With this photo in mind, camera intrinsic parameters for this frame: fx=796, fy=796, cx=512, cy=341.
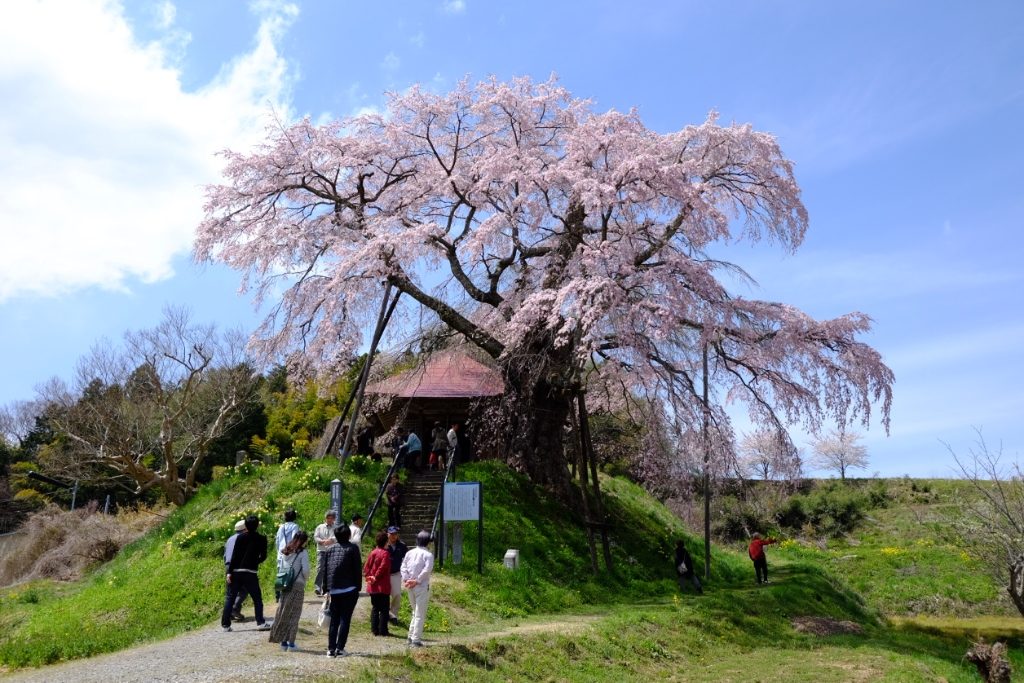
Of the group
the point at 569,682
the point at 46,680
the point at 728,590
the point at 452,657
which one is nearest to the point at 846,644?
the point at 728,590

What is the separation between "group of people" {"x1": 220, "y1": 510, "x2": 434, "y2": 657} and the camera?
8664mm

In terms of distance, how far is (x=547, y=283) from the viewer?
18875mm

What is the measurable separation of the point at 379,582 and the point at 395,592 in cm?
123

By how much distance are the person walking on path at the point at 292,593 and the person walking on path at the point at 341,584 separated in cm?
52

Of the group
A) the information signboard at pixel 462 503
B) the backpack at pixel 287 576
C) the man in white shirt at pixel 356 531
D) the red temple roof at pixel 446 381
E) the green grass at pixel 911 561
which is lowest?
the green grass at pixel 911 561

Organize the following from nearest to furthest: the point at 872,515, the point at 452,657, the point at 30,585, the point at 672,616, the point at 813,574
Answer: the point at 452,657, the point at 672,616, the point at 30,585, the point at 813,574, the point at 872,515

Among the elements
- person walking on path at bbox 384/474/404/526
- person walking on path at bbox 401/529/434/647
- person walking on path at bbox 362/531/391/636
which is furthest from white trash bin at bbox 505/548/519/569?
person walking on path at bbox 401/529/434/647

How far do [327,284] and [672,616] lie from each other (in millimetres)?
10896

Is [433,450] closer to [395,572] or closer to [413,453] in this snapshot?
[413,453]

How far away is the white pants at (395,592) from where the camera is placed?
1103cm

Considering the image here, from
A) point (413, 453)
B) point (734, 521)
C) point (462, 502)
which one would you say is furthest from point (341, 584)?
point (734, 521)

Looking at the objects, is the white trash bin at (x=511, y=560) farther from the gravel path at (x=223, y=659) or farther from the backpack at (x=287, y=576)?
the backpack at (x=287, y=576)

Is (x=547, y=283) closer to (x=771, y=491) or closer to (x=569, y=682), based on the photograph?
(x=569, y=682)

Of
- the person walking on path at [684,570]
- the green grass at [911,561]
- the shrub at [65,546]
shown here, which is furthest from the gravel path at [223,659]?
the green grass at [911,561]
